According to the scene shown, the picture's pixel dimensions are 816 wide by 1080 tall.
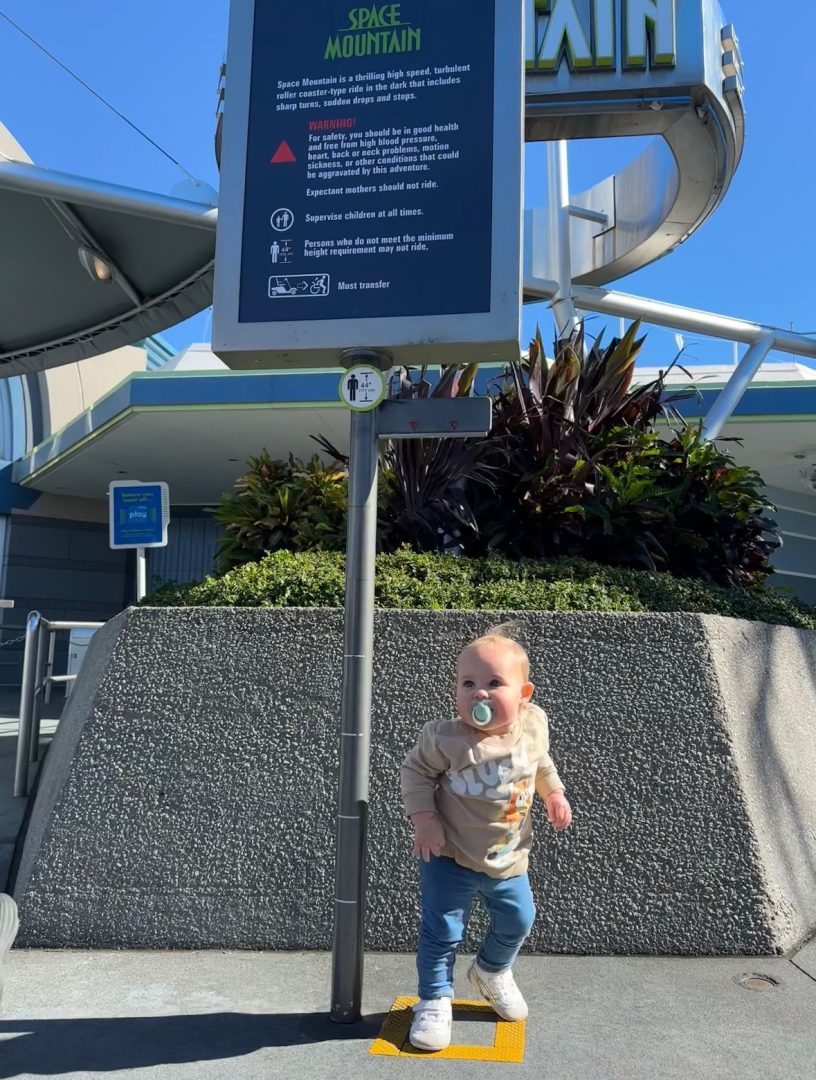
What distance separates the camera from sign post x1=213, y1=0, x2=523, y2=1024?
3121mm

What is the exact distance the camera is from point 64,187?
850 cm

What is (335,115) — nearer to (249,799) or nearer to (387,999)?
(249,799)

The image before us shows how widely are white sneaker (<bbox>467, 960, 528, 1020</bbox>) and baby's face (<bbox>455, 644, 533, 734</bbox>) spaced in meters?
0.87

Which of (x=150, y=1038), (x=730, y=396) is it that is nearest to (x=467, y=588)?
(x=150, y=1038)

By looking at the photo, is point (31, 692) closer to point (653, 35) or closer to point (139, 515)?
point (139, 515)

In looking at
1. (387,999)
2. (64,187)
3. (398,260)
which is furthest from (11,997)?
(64,187)

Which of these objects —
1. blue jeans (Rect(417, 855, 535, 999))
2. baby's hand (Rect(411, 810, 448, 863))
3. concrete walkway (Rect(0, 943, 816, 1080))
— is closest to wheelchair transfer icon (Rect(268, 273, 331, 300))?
baby's hand (Rect(411, 810, 448, 863))

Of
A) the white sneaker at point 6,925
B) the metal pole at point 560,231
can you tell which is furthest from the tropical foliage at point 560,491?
the metal pole at point 560,231

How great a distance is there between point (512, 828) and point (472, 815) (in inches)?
5.9

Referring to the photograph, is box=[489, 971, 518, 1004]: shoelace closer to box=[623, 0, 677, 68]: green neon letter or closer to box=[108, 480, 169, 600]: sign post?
box=[108, 480, 169, 600]: sign post

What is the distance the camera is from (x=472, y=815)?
2855 mm

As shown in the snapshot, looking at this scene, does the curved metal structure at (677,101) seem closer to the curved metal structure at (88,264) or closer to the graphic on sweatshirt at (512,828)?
the curved metal structure at (88,264)

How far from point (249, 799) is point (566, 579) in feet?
6.47

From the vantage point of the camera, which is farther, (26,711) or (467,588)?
(26,711)
